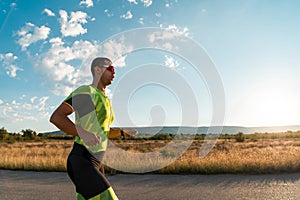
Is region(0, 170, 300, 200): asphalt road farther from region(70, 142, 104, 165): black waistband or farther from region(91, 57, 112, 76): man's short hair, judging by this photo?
region(91, 57, 112, 76): man's short hair

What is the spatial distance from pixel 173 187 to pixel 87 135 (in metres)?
5.57

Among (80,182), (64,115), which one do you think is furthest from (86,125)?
(80,182)

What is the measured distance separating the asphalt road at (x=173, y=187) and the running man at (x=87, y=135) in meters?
4.17

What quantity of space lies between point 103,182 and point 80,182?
187 mm

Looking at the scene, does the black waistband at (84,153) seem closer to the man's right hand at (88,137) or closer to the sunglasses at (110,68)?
the man's right hand at (88,137)

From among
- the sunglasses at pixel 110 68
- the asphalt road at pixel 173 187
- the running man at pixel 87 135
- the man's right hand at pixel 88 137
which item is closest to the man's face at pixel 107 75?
the sunglasses at pixel 110 68

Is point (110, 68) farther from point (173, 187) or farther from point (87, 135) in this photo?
point (173, 187)

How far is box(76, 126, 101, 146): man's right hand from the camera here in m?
2.42

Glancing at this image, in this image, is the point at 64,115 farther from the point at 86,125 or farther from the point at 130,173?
the point at 130,173

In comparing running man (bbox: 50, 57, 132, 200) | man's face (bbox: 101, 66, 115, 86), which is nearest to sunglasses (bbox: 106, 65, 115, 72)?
man's face (bbox: 101, 66, 115, 86)

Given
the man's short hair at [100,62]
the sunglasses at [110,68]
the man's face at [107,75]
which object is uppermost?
the man's short hair at [100,62]

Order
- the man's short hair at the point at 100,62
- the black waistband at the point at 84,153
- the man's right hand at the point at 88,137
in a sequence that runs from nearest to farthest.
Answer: the man's right hand at the point at 88,137 < the black waistband at the point at 84,153 < the man's short hair at the point at 100,62

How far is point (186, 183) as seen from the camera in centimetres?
806

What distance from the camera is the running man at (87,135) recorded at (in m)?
2.43
